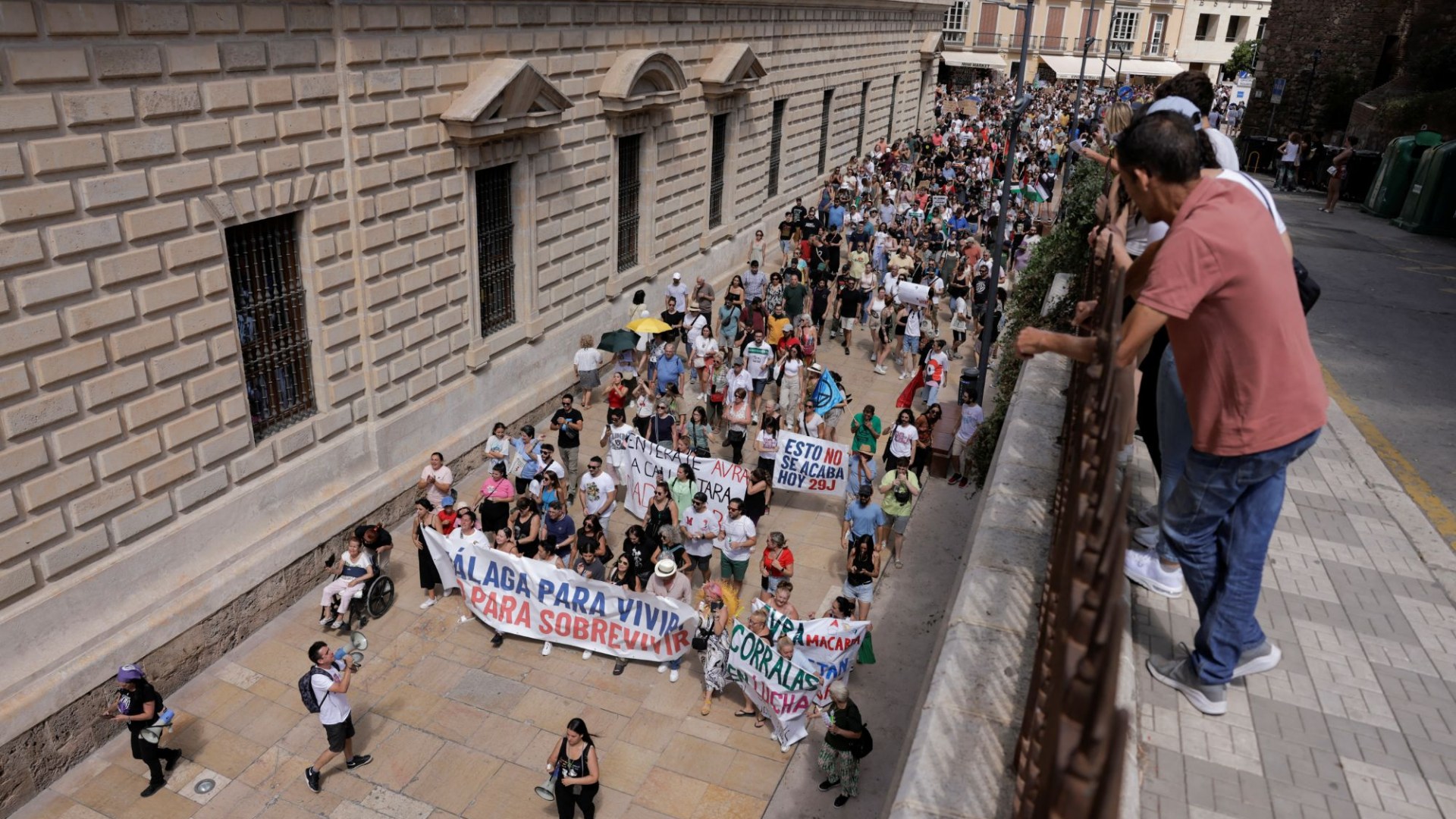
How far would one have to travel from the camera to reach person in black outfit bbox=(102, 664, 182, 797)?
891cm

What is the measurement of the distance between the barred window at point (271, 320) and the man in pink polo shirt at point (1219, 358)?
31.9 feet

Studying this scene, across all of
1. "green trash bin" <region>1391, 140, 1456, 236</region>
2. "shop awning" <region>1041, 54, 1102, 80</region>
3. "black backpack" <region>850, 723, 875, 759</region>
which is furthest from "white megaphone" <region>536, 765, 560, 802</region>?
"shop awning" <region>1041, 54, 1102, 80</region>

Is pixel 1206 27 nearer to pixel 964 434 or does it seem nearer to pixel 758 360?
pixel 758 360

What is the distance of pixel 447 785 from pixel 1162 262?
828 centimetres

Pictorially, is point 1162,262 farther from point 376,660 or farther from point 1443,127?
point 1443,127

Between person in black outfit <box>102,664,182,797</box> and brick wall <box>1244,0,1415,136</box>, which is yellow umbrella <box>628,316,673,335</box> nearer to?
person in black outfit <box>102,664,182,797</box>

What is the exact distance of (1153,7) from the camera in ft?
261

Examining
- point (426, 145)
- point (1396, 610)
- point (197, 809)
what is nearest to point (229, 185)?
point (426, 145)

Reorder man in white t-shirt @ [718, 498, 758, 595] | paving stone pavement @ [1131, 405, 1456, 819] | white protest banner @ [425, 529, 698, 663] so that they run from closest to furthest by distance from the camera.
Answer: paving stone pavement @ [1131, 405, 1456, 819] < white protest banner @ [425, 529, 698, 663] < man in white t-shirt @ [718, 498, 758, 595]

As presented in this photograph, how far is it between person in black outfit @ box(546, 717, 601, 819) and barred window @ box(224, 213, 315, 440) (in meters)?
5.47

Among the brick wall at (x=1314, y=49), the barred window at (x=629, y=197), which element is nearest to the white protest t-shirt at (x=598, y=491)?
the barred window at (x=629, y=197)

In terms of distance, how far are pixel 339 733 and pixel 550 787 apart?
2.02 m

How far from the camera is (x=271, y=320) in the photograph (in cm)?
1134

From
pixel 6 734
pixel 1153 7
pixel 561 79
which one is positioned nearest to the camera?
pixel 6 734
